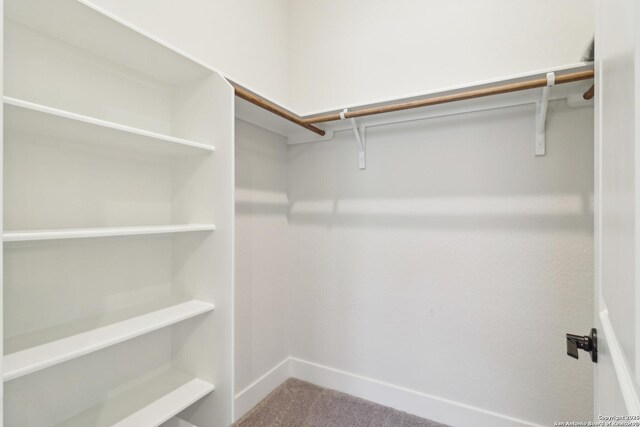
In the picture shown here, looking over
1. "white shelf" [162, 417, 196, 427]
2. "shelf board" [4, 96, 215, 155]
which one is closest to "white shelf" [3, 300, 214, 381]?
"white shelf" [162, 417, 196, 427]

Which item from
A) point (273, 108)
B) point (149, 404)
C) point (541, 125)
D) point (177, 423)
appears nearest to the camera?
point (149, 404)

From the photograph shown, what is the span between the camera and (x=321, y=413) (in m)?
1.65

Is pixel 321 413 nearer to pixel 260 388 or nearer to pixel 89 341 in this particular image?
pixel 260 388

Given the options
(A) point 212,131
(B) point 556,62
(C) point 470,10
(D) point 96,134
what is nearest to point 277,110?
(A) point 212,131

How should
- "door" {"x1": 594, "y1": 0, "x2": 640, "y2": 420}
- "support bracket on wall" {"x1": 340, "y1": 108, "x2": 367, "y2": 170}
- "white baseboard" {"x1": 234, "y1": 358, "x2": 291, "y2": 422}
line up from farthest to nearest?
"support bracket on wall" {"x1": 340, "y1": 108, "x2": 367, "y2": 170} < "white baseboard" {"x1": 234, "y1": 358, "x2": 291, "y2": 422} < "door" {"x1": 594, "y1": 0, "x2": 640, "y2": 420}

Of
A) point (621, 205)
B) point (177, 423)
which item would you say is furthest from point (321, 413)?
point (621, 205)

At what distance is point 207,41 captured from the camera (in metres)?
1.45

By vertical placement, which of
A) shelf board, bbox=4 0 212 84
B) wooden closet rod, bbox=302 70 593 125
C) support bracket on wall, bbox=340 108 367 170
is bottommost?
support bracket on wall, bbox=340 108 367 170

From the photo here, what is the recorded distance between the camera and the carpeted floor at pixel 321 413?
157cm

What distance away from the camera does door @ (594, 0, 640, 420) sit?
0.37 meters

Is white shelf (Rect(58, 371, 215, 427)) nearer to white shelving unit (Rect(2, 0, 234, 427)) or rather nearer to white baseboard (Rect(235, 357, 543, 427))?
white shelving unit (Rect(2, 0, 234, 427))

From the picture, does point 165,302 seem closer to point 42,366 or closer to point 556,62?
point 42,366

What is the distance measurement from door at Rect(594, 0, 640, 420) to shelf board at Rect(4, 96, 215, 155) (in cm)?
115

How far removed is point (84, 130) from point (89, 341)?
657mm
